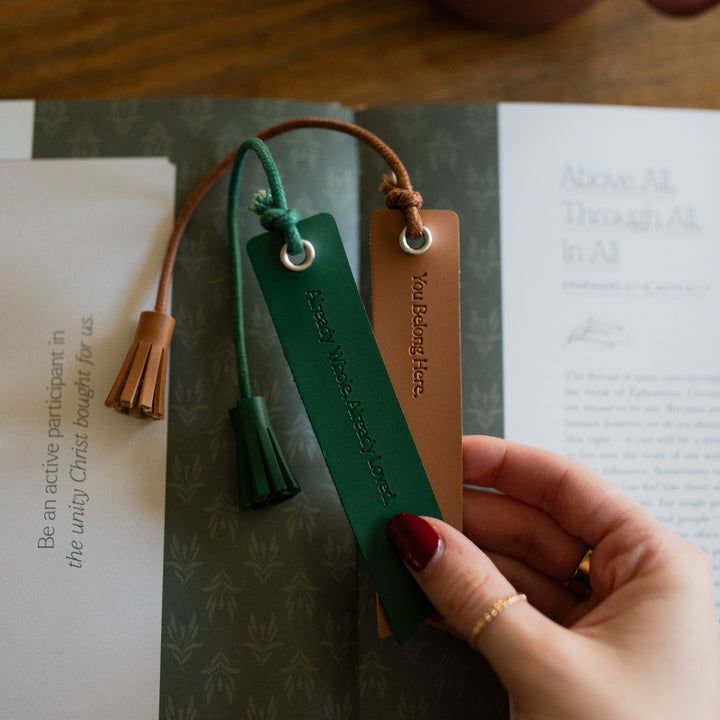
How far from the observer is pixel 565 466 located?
1.89 feet

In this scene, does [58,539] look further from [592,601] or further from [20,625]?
[592,601]

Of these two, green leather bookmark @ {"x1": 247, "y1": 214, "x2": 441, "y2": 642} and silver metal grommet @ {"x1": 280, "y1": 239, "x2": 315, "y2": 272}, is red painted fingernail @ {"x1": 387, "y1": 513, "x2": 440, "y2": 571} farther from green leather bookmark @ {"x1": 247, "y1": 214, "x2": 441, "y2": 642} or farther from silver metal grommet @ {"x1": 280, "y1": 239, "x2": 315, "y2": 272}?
silver metal grommet @ {"x1": 280, "y1": 239, "x2": 315, "y2": 272}

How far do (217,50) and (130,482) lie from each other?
526 mm

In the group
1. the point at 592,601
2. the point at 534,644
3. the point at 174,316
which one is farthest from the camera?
the point at 174,316

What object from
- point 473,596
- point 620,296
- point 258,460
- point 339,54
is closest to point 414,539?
point 473,596

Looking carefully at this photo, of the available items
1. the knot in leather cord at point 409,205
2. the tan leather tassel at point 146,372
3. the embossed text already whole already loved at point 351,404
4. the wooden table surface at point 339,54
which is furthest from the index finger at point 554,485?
the wooden table surface at point 339,54

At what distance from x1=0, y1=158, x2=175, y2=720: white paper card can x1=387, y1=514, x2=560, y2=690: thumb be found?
0.28 m

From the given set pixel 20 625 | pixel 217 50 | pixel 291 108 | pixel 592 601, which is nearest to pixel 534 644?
pixel 592 601

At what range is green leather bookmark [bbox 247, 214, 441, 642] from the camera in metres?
0.53

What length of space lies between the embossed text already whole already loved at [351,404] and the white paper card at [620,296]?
0.20 meters

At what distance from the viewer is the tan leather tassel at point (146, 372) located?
1.97 ft

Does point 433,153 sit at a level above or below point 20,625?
above

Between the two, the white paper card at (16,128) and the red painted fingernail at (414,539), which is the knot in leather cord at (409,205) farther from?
the white paper card at (16,128)

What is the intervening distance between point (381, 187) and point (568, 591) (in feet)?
1.43
